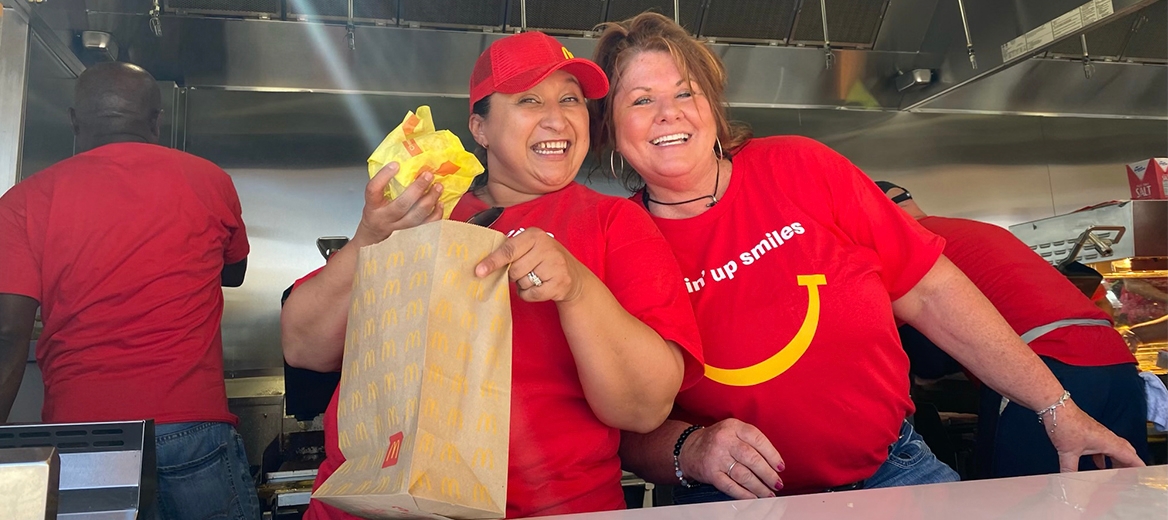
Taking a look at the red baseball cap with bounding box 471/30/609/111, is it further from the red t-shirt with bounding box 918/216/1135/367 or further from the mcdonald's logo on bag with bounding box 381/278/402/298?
the red t-shirt with bounding box 918/216/1135/367

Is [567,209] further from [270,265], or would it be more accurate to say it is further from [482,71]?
[270,265]

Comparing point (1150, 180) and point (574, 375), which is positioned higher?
point (1150, 180)

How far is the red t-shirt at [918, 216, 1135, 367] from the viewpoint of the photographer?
6.10 feet

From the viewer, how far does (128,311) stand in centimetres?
174

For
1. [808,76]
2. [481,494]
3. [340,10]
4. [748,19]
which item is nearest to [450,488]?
[481,494]

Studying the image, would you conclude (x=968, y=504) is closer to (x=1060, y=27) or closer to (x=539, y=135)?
(x=539, y=135)

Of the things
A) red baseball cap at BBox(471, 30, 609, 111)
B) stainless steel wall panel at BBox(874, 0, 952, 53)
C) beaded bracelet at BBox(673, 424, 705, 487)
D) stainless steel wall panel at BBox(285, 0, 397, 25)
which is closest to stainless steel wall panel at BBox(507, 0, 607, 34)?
stainless steel wall panel at BBox(285, 0, 397, 25)

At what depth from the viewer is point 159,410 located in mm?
1701

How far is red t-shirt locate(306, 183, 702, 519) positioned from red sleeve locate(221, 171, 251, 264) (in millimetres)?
1088

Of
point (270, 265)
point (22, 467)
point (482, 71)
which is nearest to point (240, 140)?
point (270, 265)

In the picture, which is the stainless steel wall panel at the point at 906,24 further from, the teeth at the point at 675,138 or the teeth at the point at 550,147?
the teeth at the point at 550,147

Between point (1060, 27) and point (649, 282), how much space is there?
257 cm

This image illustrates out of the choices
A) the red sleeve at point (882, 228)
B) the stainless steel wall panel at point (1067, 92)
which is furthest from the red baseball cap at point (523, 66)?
the stainless steel wall panel at point (1067, 92)

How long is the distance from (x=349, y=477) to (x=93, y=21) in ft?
9.52
